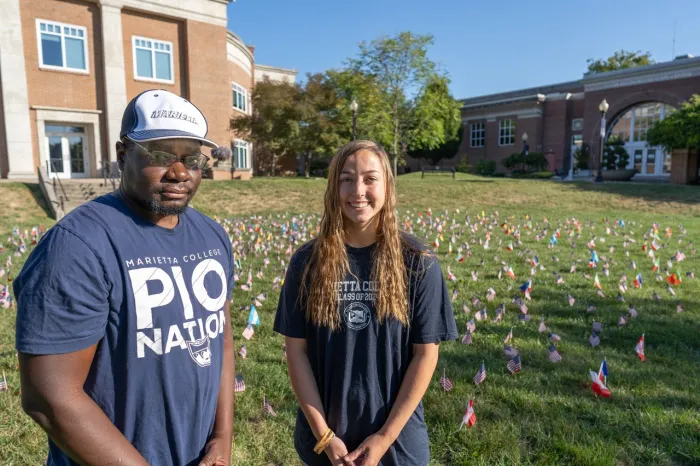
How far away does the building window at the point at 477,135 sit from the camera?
2156 inches

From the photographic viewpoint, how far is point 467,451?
123 inches

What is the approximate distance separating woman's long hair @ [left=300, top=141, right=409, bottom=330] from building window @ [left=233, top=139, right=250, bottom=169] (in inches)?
1292

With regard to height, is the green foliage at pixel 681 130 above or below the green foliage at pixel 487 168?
above

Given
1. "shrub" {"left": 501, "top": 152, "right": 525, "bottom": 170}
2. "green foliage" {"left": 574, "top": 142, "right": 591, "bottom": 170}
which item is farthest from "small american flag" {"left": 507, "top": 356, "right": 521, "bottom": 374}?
"shrub" {"left": 501, "top": 152, "right": 525, "bottom": 170}

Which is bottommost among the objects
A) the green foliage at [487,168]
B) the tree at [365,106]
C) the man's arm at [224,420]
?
the man's arm at [224,420]

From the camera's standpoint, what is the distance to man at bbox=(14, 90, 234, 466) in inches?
53.2

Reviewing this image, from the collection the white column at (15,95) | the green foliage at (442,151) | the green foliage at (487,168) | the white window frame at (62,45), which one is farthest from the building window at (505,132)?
the white column at (15,95)

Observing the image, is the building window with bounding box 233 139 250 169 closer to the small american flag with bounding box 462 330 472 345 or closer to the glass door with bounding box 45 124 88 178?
the glass door with bounding box 45 124 88 178

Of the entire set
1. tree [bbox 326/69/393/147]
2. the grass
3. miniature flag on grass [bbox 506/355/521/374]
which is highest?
tree [bbox 326/69/393/147]

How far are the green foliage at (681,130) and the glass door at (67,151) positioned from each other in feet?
110

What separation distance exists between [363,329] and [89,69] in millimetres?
29115

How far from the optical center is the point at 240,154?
35594mm

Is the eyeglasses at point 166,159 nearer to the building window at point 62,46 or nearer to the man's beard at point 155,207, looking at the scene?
the man's beard at point 155,207

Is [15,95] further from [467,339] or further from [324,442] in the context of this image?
[324,442]
